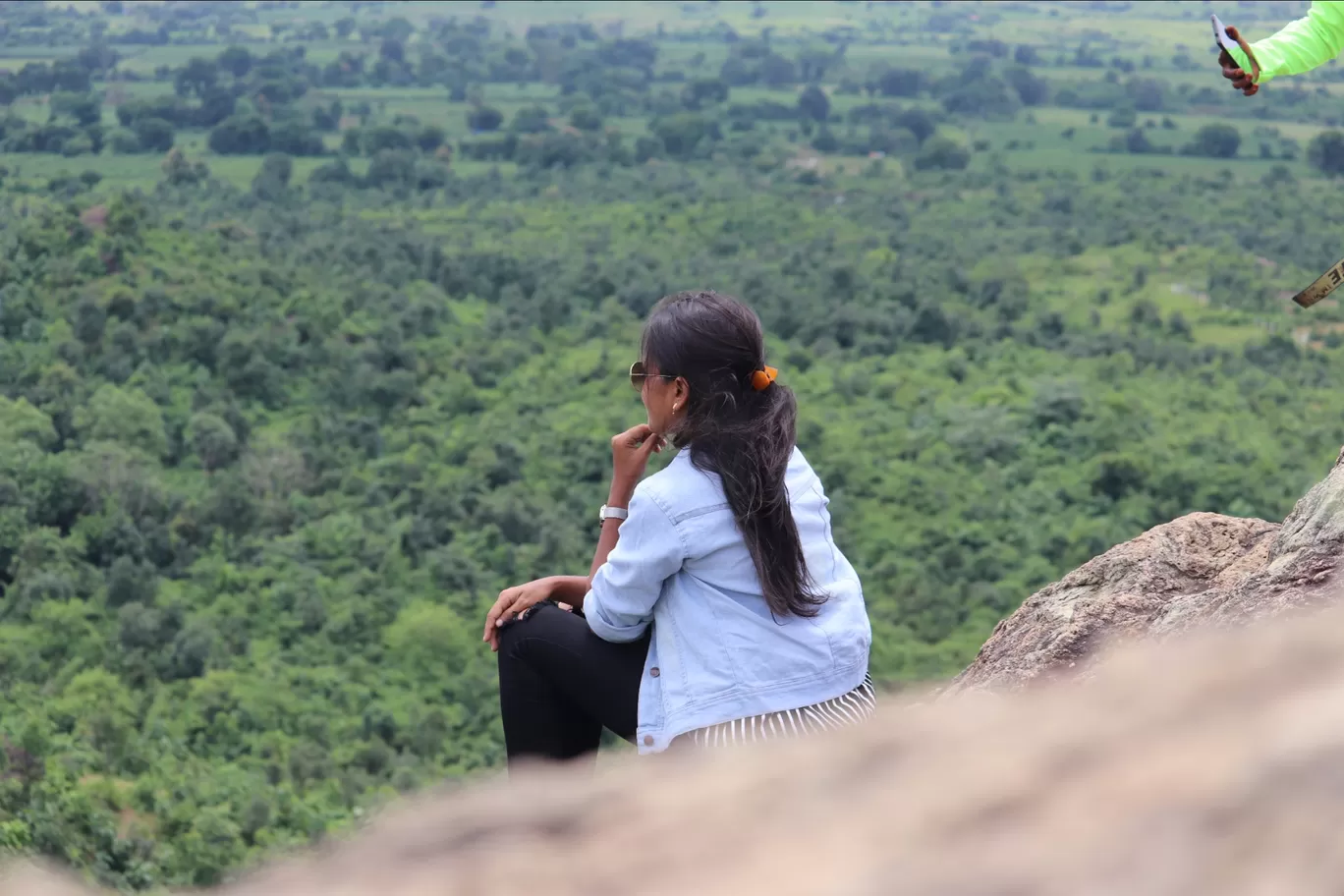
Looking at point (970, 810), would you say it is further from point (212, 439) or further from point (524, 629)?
point (212, 439)

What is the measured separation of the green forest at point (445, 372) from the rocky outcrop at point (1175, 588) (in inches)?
69.4

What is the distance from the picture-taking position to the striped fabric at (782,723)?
2461mm

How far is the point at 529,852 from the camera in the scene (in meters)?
0.95

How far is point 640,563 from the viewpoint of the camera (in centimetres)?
254

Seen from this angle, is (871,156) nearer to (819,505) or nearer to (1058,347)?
(1058,347)

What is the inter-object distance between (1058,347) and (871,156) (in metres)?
22.8

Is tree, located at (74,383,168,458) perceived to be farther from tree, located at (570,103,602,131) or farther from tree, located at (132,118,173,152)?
tree, located at (570,103,602,131)

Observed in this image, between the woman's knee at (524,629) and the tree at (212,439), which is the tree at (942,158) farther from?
the woman's knee at (524,629)

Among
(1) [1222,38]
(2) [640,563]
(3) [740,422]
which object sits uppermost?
(1) [1222,38]

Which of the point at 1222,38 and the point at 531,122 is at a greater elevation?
the point at 1222,38

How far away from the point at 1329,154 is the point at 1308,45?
141 feet

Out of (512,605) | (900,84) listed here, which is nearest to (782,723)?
(512,605)

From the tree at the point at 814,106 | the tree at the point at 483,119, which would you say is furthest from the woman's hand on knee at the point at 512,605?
the tree at the point at 814,106

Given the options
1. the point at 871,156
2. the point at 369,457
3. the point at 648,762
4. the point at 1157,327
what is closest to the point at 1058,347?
the point at 1157,327
